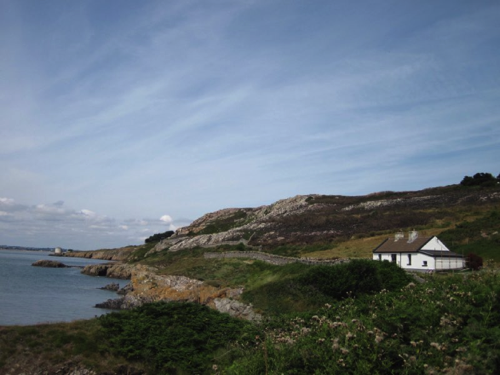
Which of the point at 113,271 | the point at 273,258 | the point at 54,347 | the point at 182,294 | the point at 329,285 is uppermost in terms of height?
the point at 273,258

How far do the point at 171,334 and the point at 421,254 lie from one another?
24.9m

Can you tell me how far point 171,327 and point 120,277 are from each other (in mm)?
74428

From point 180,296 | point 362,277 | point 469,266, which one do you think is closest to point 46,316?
point 180,296

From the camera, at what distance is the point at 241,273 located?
1537 inches

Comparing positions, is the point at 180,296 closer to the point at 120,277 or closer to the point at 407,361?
the point at 407,361

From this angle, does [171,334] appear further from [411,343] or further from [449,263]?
[449,263]

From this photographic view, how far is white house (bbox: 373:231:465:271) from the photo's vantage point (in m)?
33.1

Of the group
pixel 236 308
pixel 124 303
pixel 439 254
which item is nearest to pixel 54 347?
pixel 236 308

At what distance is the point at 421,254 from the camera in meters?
33.9

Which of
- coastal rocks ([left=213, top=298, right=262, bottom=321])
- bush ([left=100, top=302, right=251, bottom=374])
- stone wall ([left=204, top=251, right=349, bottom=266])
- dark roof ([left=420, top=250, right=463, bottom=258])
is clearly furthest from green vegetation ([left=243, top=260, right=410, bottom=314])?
dark roof ([left=420, top=250, right=463, bottom=258])

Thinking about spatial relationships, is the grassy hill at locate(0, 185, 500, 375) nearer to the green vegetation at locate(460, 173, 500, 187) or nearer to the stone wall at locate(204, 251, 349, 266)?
the stone wall at locate(204, 251, 349, 266)

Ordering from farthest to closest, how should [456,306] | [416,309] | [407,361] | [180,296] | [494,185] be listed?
1. [494,185]
2. [180,296]
3. [416,309]
4. [456,306]
5. [407,361]

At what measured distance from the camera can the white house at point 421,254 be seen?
109 ft

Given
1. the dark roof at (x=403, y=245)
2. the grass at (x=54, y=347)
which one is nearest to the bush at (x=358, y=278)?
the grass at (x=54, y=347)
